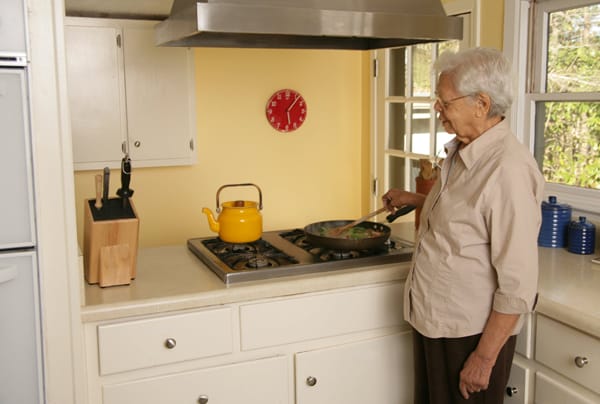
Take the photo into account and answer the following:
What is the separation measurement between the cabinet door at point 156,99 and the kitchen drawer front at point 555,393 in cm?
243

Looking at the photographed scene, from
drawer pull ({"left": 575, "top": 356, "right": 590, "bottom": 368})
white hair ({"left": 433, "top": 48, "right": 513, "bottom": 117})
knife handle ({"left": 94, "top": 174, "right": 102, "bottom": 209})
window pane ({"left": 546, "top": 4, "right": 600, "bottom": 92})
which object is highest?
window pane ({"left": 546, "top": 4, "right": 600, "bottom": 92})

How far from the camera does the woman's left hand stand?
1.85m

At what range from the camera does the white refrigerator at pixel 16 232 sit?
5.35ft

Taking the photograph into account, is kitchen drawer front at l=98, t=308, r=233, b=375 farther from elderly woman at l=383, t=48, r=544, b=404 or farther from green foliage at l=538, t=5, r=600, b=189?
green foliage at l=538, t=5, r=600, b=189

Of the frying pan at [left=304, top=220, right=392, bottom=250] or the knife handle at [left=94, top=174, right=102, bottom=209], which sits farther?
the frying pan at [left=304, top=220, right=392, bottom=250]

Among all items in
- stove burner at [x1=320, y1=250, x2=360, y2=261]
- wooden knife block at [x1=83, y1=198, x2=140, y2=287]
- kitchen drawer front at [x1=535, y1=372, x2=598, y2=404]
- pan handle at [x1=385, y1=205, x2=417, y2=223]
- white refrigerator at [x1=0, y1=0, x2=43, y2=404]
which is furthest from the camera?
pan handle at [x1=385, y1=205, x2=417, y2=223]

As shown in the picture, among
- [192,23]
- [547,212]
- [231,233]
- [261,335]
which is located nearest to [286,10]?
[192,23]

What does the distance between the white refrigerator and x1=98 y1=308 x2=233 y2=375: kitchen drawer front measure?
0.67 feet

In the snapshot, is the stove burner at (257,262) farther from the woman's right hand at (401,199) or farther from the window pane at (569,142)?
the window pane at (569,142)

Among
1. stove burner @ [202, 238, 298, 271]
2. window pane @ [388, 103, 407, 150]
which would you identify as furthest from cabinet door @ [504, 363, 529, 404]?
window pane @ [388, 103, 407, 150]

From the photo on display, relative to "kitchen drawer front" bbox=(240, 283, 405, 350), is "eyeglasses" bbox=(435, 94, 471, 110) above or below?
above

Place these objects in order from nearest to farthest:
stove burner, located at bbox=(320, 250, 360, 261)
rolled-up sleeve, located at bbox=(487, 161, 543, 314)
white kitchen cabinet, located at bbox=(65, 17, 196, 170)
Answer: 1. rolled-up sleeve, located at bbox=(487, 161, 543, 314)
2. stove burner, located at bbox=(320, 250, 360, 261)
3. white kitchen cabinet, located at bbox=(65, 17, 196, 170)

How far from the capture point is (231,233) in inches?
90.4

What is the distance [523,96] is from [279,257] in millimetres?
1373
